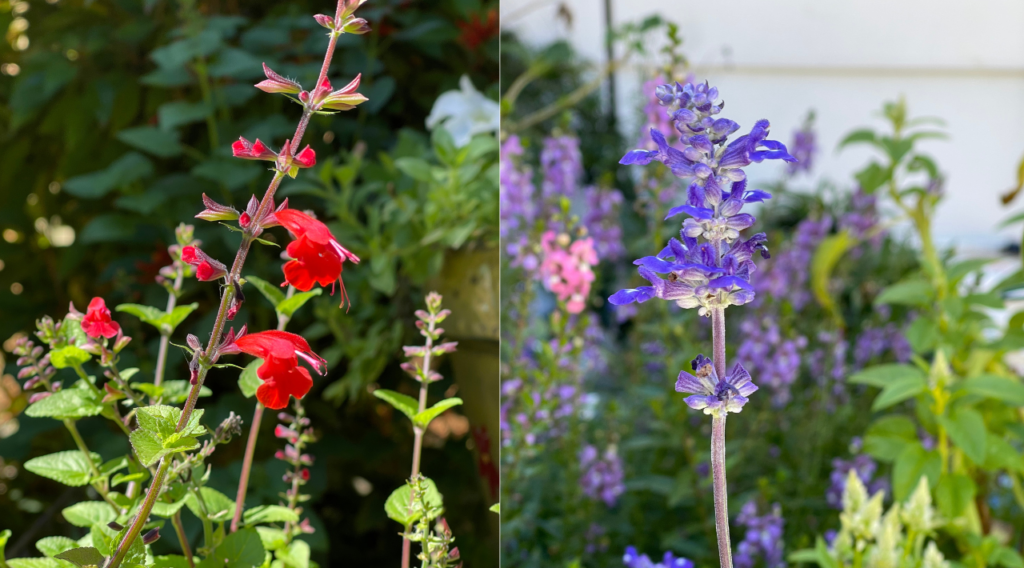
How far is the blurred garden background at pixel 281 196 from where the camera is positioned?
2.45 ft

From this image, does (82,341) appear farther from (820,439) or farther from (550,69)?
(550,69)

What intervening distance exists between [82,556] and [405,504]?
15cm

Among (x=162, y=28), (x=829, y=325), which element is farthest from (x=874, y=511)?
(x=162, y=28)

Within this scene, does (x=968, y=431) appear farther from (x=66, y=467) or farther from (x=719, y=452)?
(x=66, y=467)

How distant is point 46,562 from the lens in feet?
1.13

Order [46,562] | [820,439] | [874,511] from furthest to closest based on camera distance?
[820,439]
[874,511]
[46,562]

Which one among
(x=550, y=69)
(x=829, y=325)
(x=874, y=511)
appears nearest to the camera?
(x=874, y=511)

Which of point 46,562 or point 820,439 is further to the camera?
point 820,439

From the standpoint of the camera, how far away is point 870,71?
6.44 feet

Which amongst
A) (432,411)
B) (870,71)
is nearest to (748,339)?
(432,411)

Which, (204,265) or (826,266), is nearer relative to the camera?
(204,265)

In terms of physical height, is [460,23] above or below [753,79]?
below

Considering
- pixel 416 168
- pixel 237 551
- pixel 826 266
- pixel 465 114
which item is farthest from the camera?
pixel 826 266

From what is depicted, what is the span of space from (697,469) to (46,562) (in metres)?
0.69
